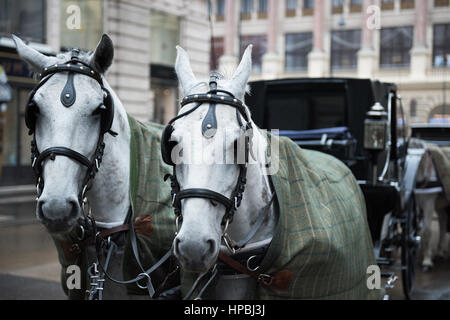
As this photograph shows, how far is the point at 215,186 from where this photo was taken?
8.13 ft

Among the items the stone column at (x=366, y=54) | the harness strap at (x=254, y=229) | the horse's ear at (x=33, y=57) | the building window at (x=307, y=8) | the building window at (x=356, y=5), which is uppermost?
the building window at (x=307, y=8)

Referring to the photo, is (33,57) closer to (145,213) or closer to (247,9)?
(145,213)

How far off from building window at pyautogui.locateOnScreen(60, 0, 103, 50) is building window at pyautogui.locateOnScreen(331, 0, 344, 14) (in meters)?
21.1

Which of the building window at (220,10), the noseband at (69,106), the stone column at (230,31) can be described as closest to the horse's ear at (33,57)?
the noseband at (69,106)

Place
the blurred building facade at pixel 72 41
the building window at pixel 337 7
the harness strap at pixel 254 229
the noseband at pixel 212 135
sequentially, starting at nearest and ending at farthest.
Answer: the noseband at pixel 212 135 < the harness strap at pixel 254 229 < the blurred building facade at pixel 72 41 < the building window at pixel 337 7

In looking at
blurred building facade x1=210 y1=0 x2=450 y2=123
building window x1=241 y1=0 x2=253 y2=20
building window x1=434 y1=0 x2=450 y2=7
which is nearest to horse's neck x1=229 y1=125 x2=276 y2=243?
blurred building facade x1=210 y1=0 x2=450 y2=123

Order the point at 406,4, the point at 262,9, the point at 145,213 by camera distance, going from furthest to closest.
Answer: the point at 262,9 → the point at 406,4 → the point at 145,213

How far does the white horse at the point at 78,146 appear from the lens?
9.27ft

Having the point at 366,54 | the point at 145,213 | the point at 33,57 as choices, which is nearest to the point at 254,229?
the point at 145,213

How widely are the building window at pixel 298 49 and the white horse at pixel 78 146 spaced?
3328 cm

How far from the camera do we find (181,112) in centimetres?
268

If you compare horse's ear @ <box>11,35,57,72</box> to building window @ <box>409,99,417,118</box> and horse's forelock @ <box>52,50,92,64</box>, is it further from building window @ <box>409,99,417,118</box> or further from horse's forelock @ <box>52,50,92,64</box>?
building window @ <box>409,99,417,118</box>

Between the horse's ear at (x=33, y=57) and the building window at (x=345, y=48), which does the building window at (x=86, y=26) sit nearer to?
the horse's ear at (x=33, y=57)

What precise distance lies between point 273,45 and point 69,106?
33.8 meters
